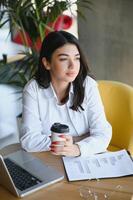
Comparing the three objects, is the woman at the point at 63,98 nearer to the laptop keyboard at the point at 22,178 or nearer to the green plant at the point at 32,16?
the laptop keyboard at the point at 22,178

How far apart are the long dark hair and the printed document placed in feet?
1.26

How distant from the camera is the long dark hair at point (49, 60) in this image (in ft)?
5.46

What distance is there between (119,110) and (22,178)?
0.88 m

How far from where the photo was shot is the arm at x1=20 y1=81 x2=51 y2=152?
5.22 ft

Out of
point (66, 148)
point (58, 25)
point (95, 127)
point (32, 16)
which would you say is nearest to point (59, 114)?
point (95, 127)

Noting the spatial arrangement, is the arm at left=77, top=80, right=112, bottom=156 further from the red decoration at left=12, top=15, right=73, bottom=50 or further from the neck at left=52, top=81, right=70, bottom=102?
the red decoration at left=12, top=15, right=73, bottom=50

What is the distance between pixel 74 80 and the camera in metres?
1.78

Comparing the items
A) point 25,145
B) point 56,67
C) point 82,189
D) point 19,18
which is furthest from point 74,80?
point 19,18

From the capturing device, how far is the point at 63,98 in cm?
177

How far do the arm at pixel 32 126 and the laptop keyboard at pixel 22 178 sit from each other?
0.80ft

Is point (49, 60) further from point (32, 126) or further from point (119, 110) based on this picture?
point (119, 110)

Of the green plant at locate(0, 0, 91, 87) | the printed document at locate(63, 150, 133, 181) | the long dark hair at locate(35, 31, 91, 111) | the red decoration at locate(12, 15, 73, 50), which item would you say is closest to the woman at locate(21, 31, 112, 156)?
the long dark hair at locate(35, 31, 91, 111)

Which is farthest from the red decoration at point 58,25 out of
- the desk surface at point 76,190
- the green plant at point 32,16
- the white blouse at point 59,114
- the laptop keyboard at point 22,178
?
the desk surface at point 76,190

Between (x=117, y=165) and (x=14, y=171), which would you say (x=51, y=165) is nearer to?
(x=14, y=171)
